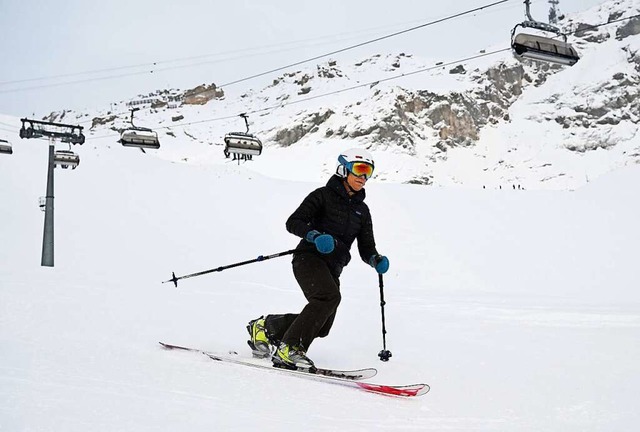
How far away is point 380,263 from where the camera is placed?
15.9 feet

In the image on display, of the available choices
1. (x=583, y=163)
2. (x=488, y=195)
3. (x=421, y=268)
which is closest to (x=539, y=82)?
(x=583, y=163)

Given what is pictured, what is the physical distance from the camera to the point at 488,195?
23.4 m

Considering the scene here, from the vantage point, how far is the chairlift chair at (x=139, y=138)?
64.6ft

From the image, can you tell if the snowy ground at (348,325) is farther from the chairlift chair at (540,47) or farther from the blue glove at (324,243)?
the chairlift chair at (540,47)

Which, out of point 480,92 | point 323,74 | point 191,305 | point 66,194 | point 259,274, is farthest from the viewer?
point 323,74

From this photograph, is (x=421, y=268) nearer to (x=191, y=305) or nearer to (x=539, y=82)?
(x=191, y=305)

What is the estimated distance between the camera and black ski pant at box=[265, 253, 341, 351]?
4.30 meters

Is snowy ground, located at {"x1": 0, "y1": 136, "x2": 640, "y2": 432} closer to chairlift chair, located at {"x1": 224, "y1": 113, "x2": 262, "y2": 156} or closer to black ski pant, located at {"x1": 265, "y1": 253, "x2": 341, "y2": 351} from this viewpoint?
black ski pant, located at {"x1": 265, "y1": 253, "x2": 341, "y2": 351}

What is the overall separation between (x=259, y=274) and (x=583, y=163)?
85854 millimetres

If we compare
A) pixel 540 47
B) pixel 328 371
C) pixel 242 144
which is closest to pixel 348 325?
pixel 328 371

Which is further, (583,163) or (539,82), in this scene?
(539,82)

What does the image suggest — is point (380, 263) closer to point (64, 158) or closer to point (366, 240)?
point (366, 240)

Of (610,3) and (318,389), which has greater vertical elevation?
(610,3)

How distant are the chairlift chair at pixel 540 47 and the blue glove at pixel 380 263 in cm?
709
